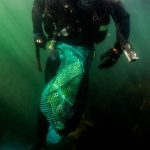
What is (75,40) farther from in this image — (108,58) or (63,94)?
(63,94)

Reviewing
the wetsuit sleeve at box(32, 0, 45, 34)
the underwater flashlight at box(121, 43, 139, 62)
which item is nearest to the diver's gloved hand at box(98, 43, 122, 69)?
the underwater flashlight at box(121, 43, 139, 62)

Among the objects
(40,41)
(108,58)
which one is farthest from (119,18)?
(40,41)

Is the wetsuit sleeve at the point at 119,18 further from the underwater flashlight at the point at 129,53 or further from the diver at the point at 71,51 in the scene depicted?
the underwater flashlight at the point at 129,53

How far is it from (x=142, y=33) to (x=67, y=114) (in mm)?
64795

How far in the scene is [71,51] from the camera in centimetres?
288

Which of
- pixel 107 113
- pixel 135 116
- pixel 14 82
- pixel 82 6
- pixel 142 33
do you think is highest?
pixel 82 6

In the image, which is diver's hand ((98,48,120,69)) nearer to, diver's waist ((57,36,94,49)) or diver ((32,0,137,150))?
diver ((32,0,137,150))

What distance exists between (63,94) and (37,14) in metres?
1.57

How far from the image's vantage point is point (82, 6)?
292 centimetres

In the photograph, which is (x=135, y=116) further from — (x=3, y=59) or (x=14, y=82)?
(x=3, y=59)

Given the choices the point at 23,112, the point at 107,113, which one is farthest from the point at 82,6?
the point at 23,112

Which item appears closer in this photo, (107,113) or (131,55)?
(131,55)

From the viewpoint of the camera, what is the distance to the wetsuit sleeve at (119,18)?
2891 millimetres

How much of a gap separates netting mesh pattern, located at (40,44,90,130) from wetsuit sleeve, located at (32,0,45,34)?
3.54ft
